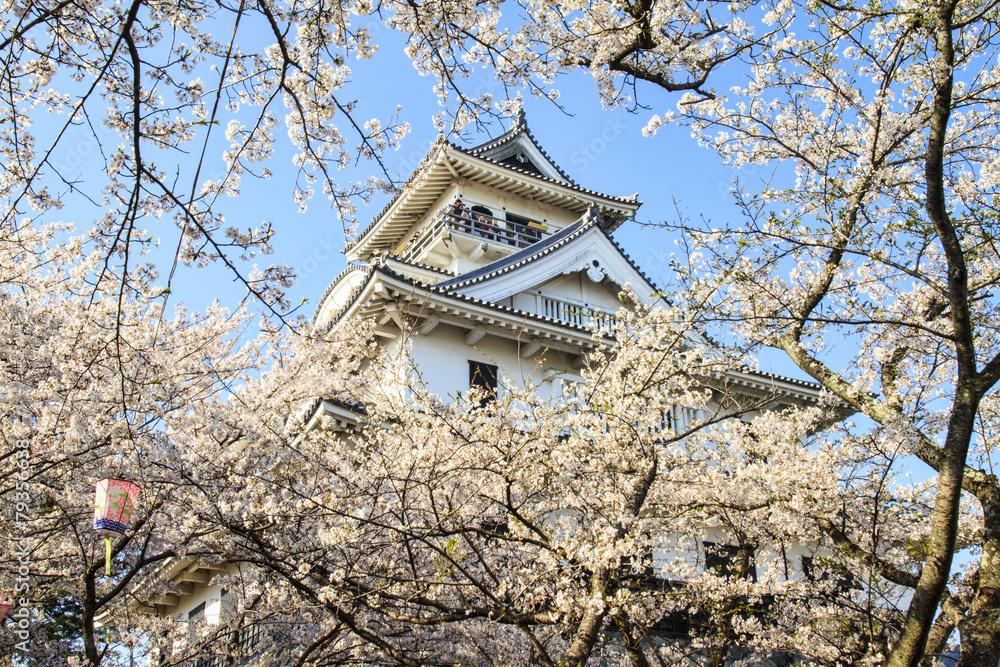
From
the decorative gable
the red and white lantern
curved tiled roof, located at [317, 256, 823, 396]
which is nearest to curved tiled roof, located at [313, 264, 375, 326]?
curved tiled roof, located at [317, 256, 823, 396]

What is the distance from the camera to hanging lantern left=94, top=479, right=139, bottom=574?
588 cm

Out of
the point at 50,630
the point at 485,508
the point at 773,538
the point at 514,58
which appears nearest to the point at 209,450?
the point at 485,508

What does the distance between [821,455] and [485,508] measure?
463cm

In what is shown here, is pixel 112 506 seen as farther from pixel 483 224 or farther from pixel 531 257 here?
pixel 483 224

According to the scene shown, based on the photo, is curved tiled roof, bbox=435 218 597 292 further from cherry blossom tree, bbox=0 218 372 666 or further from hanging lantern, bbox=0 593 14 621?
hanging lantern, bbox=0 593 14 621

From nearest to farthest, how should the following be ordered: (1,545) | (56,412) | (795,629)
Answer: (56,412) < (1,545) < (795,629)

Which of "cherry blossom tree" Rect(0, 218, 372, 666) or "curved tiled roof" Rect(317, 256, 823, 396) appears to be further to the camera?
"curved tiled roof" Rect(317, 256, 823, 396)

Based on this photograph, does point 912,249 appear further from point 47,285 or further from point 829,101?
point 47,285

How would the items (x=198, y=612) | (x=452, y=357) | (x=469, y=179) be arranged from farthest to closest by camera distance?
(x=469, y=179) < (x=198, y=612) < (x=452, y=357)

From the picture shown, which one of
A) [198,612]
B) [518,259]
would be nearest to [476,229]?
[518,259]

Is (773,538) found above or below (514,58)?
below

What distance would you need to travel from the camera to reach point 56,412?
Answer: 6.54 metres

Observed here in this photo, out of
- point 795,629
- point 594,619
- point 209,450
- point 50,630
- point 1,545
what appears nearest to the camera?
point 594,619

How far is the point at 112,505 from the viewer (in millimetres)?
5965
